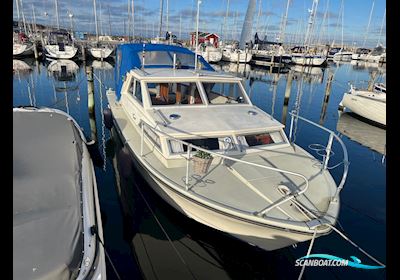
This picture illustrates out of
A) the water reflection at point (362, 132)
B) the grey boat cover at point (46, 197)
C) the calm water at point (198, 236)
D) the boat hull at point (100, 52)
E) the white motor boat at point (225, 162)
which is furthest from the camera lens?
the boat hull at point (100, 52)

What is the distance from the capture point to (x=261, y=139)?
738 centimetres

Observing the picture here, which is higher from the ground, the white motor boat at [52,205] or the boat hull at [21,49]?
the boat hull at [21,49]

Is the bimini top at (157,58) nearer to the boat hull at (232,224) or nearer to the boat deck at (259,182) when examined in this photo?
the boat deck at (259,182)

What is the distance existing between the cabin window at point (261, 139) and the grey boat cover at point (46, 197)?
4023mm

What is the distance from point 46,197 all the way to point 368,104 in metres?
18.8

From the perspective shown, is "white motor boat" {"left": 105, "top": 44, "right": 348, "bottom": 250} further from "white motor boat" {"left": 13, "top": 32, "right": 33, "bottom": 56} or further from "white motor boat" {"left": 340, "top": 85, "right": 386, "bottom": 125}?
"white motor boat" {"left": 13, "top": 32, "right": 33, "bottom": 56}

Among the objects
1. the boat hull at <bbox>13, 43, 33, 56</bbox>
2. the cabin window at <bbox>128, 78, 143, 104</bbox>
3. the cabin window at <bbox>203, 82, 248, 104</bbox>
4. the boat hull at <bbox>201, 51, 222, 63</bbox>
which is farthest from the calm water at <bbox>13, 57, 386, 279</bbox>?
the boat hull at <bbox>201, 51, 222, 63</bbox>

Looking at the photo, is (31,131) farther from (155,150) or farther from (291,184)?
(291,184)

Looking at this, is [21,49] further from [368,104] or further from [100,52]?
[368,104]

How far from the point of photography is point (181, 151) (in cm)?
652

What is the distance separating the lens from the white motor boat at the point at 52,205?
3.33m

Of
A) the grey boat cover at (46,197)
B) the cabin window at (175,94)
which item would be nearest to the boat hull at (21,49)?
the cabin window at (175,94)

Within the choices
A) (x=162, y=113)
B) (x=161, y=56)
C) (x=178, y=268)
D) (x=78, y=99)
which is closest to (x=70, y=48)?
(x=78, y=99)

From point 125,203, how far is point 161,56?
6430 millimetres
